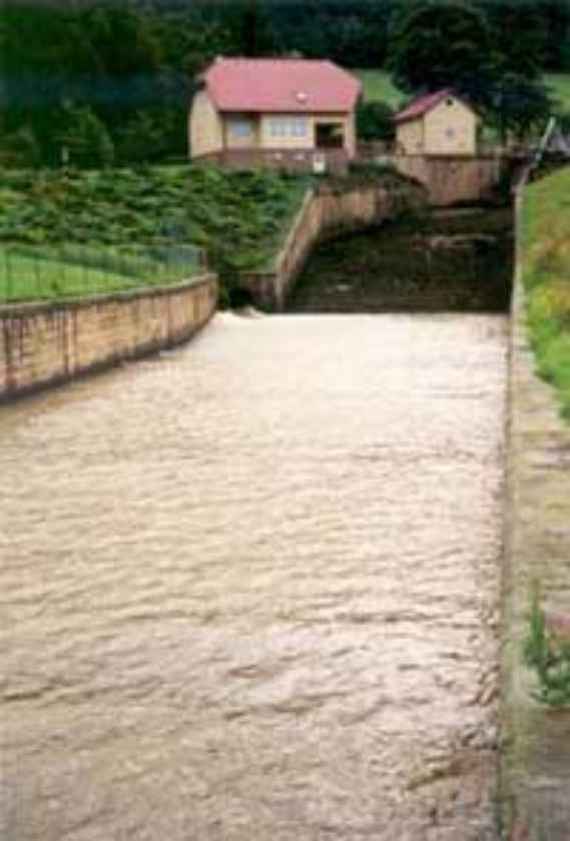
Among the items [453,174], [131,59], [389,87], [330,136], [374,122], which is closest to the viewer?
[453,174]

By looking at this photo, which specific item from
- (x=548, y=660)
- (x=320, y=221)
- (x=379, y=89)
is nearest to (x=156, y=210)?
(x=320, y=221)

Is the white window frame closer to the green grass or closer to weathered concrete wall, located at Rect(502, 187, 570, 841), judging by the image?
the green grass

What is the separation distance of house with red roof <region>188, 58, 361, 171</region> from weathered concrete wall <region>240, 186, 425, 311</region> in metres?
5.00

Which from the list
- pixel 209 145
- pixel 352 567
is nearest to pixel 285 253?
pixel 209 145

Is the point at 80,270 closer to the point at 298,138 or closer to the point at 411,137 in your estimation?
the point at 298,138

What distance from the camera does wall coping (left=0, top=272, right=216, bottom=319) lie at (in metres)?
18.2

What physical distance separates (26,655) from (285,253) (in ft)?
121

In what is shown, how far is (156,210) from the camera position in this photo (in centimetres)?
4775

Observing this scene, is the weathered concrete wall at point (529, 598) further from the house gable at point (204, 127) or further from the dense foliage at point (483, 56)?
the dense foliage at point (483, 56)

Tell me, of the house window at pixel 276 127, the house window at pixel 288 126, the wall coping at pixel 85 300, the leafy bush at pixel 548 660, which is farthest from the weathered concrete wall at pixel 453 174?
the leafy bush at pixel 548 660

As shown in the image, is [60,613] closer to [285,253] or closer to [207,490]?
[207,490]

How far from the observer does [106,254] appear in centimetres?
2916

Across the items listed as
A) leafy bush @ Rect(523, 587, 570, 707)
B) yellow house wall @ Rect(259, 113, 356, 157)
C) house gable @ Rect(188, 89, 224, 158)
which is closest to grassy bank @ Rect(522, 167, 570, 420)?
leafy bush @ Rect(523, 587, 570, 707)

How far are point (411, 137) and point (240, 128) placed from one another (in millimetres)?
9400
